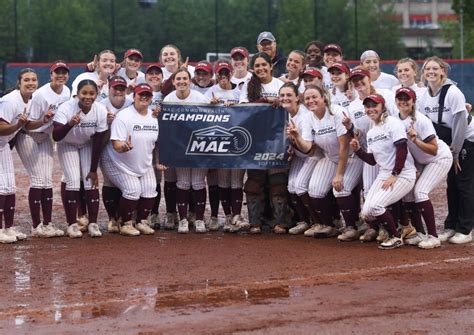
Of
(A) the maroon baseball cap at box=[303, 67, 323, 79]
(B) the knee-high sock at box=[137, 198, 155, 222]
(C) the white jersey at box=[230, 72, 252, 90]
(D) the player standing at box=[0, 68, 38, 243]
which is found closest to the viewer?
(D) the player standing at box=[0, 68, 38, 243]

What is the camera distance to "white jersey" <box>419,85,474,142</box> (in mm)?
8742

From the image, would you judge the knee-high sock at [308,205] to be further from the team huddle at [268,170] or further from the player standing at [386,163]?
the player standing at [386,163]

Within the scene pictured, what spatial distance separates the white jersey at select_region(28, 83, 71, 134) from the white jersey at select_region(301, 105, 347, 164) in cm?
233

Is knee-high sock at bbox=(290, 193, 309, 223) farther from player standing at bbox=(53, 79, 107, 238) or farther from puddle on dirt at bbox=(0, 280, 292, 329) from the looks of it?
puddle on dirt at bbox=(0, 280, 292, 329)

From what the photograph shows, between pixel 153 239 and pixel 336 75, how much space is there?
2326mm

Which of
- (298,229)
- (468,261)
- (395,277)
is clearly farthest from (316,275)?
(298,229)

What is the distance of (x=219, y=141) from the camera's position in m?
9.74

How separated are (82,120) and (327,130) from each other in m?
2.27

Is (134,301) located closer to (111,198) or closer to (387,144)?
(387,144)

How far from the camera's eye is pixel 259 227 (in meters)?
9.70

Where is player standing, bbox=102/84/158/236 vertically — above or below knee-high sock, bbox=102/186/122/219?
above

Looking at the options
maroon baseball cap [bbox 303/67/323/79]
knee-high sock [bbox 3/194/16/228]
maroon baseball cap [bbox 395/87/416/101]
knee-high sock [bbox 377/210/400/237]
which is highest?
maroon baseball cap [bbox 303/67/323/79]

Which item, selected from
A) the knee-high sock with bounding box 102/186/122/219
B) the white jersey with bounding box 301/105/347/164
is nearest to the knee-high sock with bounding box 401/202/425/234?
the white jersey with bounding box 301/105/347/164

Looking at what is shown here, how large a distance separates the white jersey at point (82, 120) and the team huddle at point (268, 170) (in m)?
0.01
